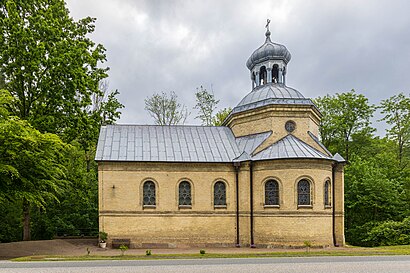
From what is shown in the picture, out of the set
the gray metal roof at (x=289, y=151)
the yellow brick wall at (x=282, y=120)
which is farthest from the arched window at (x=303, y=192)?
the yellow brick wall at (x=282, y=120)

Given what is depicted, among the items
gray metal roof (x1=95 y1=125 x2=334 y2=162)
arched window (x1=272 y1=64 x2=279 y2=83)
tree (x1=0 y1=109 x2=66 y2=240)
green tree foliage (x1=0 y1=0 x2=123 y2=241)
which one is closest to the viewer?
tree (x1=0 y1=109 x2=66 y2=240)

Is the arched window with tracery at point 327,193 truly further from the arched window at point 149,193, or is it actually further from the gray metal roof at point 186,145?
the arched window at point 149,193

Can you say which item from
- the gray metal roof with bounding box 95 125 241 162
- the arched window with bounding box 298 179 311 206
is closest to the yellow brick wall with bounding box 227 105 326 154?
the gray metal roof with bounding box 95 125 241 162

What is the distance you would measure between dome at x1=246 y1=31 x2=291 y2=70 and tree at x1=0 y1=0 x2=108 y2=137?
Result: 10998 mm

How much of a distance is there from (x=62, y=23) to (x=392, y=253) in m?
22.4

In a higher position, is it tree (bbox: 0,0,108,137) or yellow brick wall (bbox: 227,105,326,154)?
tree (bbox: 0,0,108,137)

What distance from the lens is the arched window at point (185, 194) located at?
19.1 metres

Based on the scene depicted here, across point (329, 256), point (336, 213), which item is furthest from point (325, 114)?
point (329, 256)

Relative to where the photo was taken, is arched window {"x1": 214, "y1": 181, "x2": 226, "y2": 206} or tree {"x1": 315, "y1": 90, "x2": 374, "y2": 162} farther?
tree {"x1": 315, "y1": 90, "x2": 374, "y2": 162}

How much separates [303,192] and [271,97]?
6.45m

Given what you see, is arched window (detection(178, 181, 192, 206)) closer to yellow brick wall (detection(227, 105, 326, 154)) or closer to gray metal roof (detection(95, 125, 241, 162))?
gray metal roof (detection(95, 125, 241, 162))

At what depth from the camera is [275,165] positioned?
60.4 ft

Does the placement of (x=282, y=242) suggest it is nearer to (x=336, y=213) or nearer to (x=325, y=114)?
(x=336, y=213)

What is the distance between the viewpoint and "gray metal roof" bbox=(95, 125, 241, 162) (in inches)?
756
